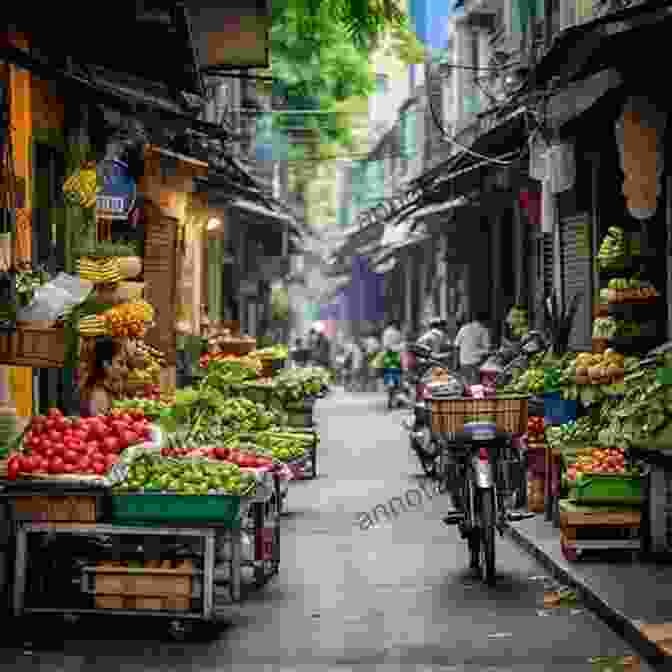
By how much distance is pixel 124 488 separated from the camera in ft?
29.4

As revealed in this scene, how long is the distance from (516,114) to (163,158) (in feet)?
14.1

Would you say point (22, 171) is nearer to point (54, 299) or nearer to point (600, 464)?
point (54, 299)

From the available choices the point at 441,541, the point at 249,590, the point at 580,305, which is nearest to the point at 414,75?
the point at 580,305

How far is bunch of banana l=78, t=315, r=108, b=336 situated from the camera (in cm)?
1308

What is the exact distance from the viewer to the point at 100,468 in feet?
30.2

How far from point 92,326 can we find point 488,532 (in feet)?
13.9

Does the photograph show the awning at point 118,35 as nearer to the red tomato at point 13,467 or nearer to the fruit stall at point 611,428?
the fruit stall at point 611,428

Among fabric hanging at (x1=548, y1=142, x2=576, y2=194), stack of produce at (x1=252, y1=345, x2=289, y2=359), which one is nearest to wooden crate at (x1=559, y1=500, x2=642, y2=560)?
fabric hanging at (x1=548, y1=142, x2=576, y2=194)

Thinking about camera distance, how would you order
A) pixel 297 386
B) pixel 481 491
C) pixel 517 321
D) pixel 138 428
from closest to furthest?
pixel 138 428, pixel 481 491, pixel 297 386, pixel 517 321

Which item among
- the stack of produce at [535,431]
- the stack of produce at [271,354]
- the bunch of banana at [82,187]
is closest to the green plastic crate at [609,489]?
the stack of produce at [535,431]

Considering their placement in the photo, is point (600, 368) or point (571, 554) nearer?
point (571, 554)

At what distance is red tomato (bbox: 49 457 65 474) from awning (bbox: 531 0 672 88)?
554cm

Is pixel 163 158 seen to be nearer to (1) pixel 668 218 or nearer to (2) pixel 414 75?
(1) pixel 668 218

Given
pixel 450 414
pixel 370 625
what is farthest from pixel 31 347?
pixel 450 414
